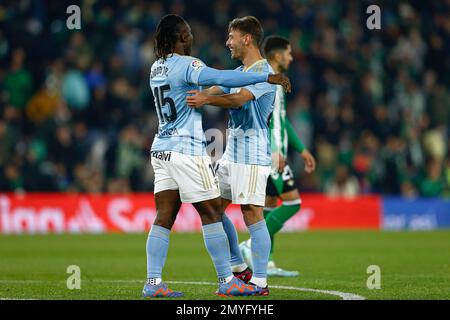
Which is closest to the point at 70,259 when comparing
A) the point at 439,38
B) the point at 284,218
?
the point at 284,218

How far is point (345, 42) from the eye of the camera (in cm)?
2314

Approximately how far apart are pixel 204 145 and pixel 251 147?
529mm

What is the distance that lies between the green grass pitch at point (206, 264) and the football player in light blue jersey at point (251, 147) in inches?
22.3

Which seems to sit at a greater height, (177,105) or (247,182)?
(177,105)

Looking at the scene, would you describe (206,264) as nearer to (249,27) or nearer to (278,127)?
(278,127)

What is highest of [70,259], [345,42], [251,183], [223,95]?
[345,42]

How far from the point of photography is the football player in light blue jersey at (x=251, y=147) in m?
8.04

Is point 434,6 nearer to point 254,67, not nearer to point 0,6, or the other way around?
point 0,6

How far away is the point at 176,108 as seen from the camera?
305 inches

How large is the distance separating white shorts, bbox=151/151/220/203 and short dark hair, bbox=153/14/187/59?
0.87 meters

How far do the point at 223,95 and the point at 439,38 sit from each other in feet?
55.8

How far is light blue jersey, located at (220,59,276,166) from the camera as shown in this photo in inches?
322

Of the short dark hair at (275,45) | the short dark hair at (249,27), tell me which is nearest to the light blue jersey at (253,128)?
the short dark hair at (249,27)

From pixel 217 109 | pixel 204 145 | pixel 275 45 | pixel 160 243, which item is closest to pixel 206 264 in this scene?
pixel 275 45
